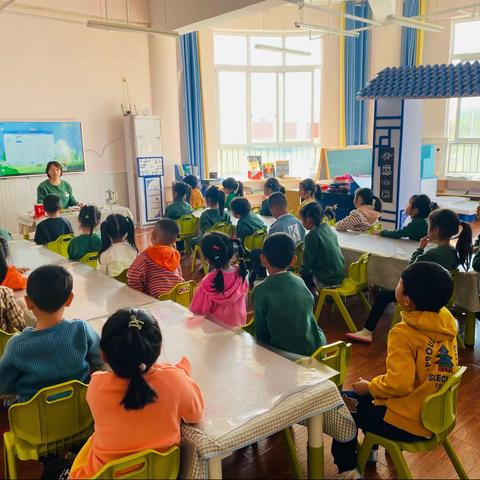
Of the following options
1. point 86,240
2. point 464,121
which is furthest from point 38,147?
point 464,121

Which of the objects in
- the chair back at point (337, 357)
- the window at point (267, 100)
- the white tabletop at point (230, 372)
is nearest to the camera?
the white tabletop at point (230, 372)

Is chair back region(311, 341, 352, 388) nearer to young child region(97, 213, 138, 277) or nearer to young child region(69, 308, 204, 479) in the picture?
young child region(69, 308, 204, 479)

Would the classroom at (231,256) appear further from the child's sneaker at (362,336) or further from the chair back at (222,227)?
the chair back at (222,227)

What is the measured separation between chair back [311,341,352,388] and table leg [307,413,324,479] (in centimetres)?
25

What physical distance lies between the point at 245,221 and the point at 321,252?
45.6 inches

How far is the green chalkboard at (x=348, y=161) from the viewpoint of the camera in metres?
9.05

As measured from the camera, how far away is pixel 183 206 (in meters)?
5.67

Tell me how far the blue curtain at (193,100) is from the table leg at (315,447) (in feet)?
26.5

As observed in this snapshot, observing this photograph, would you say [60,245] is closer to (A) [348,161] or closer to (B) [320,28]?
(B) [320,28]

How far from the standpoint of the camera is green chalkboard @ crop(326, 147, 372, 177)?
29.7 ft

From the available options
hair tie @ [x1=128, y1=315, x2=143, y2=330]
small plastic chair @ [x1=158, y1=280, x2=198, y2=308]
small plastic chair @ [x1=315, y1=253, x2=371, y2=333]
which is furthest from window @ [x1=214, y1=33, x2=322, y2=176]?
hair tie @ [x1=128, y1=315, x2=143, y2=330]

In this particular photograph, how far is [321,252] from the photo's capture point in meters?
3.70

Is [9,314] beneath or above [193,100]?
beneath

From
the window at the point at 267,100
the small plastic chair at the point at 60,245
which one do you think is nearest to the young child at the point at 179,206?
the small plastic chair at the point at 60,245
